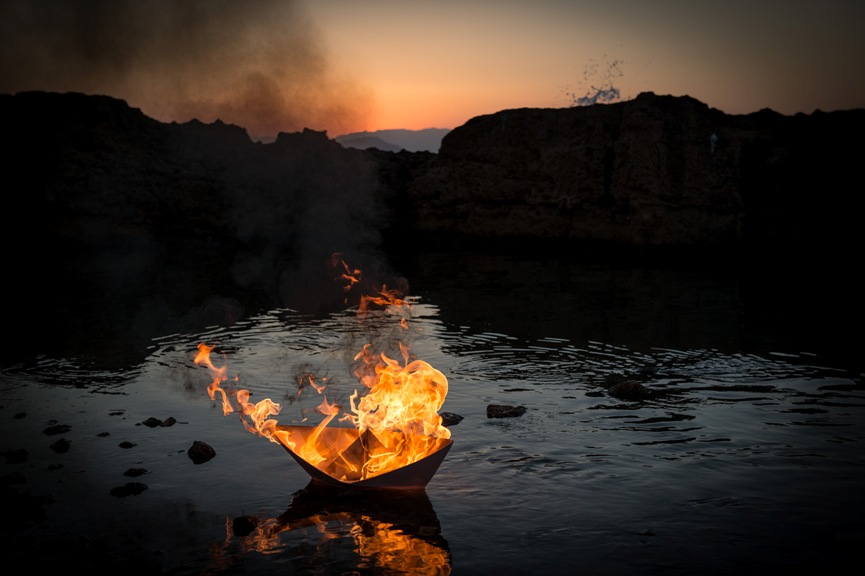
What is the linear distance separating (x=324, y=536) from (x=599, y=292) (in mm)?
26086

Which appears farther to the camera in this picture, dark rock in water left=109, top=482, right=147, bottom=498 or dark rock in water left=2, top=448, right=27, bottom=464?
dark rock in water left=2, top=448, right=27, bottom=464

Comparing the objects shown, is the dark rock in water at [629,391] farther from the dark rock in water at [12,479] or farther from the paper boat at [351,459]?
the dark rock in water at [12,479]

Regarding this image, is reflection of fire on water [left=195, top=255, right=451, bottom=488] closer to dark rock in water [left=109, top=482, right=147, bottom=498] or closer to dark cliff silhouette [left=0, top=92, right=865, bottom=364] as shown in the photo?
dark rock in water [left=109, top=482, right=147, bottom=498]

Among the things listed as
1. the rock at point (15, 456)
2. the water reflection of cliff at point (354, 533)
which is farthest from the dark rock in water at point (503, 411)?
the rock at point (15, 456)

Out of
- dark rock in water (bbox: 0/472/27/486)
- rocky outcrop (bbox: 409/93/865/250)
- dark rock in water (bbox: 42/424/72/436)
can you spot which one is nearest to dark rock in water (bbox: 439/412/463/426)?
dark rock in water (bbox: 42/424/72/436)

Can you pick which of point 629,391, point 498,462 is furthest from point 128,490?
point 629,391

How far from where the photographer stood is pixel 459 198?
6294 centimetres

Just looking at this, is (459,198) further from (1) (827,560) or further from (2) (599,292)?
(1) (827,560)

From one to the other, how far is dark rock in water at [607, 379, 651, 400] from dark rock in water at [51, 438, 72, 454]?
11.2 metres

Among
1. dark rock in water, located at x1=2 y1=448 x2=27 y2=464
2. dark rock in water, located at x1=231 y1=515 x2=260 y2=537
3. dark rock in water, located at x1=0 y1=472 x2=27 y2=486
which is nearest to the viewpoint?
dark rock in water, located at x1=231 y1=515 x2=260 y2=537

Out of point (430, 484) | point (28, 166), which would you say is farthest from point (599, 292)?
point (28, 166)

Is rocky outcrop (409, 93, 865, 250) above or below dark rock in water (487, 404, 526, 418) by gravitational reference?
above

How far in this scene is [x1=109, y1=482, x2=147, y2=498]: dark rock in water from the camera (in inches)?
475

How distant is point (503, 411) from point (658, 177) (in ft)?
131
